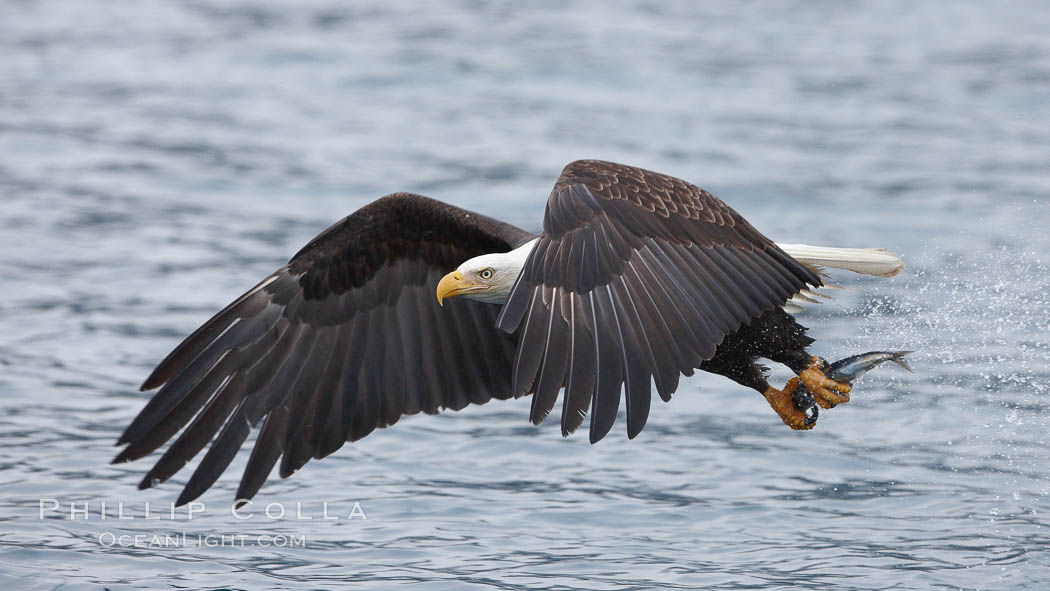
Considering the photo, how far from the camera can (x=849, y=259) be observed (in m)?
5.68

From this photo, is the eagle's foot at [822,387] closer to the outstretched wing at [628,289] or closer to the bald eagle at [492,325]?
the bald eagle at [492,325]

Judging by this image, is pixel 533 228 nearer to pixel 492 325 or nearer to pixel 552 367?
pixel 492 325

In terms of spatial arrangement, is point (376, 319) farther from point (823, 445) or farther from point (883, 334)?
point (883, 334)

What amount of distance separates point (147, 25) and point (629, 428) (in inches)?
466

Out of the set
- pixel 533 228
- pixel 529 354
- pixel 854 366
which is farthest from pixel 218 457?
pixel 533 228

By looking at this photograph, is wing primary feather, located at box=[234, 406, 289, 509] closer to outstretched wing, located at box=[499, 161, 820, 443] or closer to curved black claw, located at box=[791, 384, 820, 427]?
outstretched wing, located at box=[499, 161, 820, 443]

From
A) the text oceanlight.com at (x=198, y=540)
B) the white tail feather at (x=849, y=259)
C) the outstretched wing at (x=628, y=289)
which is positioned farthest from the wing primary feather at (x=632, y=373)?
the text oceanlight.com at (x=198, y=540)

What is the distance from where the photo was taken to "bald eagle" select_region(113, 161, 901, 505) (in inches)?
180

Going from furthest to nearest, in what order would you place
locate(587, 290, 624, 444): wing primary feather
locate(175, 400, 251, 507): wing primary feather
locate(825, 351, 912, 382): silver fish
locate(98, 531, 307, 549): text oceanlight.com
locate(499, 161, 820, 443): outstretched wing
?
locate(98, 531, 307, 549): text oceanlight.com < locate(825, 351, 912, 382): silver fish < locate(175, 400, 251, 507): wing primary feather < locate(499, 161, 820, 443): outstretched wing < locate(587, 290, 624, 444): wing primary feather

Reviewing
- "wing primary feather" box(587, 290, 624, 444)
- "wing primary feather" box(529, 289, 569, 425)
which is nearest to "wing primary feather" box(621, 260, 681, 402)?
"wing primary feather" box(587, 290, 624, 444)

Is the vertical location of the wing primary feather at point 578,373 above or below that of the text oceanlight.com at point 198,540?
above

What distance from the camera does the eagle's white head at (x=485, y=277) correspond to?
5.51 m

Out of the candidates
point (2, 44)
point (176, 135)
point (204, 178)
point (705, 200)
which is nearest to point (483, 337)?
point (705, 200)

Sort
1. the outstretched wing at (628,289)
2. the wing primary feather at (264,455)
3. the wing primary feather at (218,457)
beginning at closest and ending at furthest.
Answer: the outstretched wing at (628,289)
the wing primary feather at (218,457)
the wing primary feather at (264,455)
